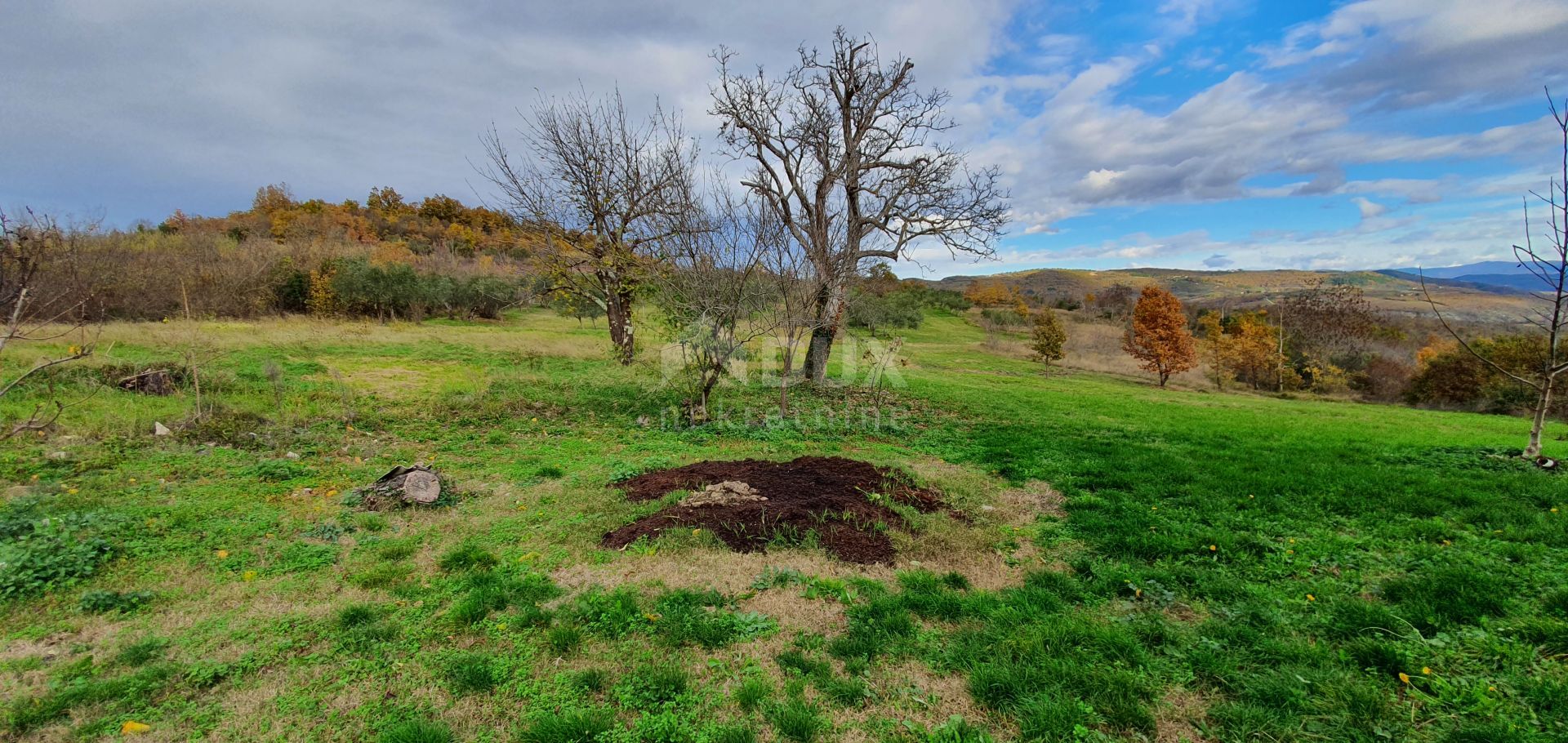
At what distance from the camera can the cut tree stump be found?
5809 mm

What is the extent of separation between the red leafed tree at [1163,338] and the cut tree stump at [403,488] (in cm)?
3239

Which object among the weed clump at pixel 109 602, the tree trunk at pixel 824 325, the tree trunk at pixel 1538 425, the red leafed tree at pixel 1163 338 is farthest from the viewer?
the red leafed tree at pixel 1163 338

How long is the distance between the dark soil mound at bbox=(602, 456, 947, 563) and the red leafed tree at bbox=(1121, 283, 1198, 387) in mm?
28290

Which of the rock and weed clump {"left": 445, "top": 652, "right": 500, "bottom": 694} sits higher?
the rock

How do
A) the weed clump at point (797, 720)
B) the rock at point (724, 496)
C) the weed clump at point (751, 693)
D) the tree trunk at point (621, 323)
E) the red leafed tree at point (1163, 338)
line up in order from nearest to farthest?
the weed clump at point (797, 720) → the weed clump at point (751, 693) → the rock at point (724, 496) → the tree trunk at point (621, 323) → the red leafed tree at point (1163, 338)

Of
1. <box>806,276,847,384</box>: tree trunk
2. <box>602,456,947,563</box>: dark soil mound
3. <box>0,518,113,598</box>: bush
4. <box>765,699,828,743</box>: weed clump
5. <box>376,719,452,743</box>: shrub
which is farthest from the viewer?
<box>806,276,847,384</box>: tree trunk

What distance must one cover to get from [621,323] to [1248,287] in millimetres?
115598

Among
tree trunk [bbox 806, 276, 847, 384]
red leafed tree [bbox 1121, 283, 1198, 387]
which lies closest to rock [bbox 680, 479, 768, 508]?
tree trunk [bbox 806, 276, 847, 384]

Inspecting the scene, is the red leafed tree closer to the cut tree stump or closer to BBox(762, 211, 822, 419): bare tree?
BBox(762, 211, 822, 419): bare tree

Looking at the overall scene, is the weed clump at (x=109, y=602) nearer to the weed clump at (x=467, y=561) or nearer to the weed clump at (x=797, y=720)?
the weed clump at (x=467, y=561)

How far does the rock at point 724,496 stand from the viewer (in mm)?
5766

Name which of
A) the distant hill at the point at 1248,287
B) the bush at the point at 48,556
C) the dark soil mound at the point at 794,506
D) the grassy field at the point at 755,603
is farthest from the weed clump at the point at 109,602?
the distant hill at the point at 1248,287

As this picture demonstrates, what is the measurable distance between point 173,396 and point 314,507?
6.33 metres

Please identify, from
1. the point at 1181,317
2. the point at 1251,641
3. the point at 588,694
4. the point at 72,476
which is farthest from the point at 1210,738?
the point at 1181,317
